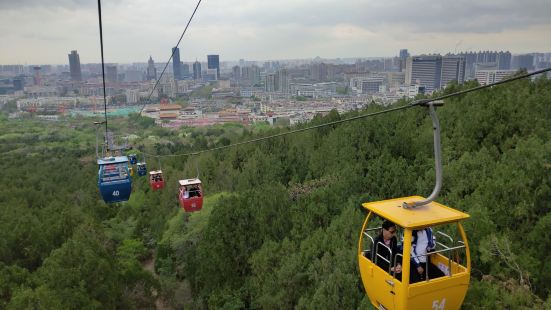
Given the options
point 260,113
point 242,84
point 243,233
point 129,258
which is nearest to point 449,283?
point 243,233

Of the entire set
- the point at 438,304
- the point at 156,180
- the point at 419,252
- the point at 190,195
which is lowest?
the point at 156,180

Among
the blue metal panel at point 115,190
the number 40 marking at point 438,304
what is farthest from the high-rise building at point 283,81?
the number 40 marking at point 438,304

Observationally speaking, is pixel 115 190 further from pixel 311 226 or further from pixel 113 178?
pixel 311 226

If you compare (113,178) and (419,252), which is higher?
(419,252)

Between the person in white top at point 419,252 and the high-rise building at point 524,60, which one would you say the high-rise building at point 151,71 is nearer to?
the high-rise building at point 524,60

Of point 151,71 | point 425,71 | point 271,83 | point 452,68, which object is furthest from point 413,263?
point 151,71

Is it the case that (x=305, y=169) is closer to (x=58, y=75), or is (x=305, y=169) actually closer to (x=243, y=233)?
(x=243, y=233)

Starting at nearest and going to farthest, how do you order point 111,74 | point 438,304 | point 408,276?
point 408,276, point 438,304, point 111,74
